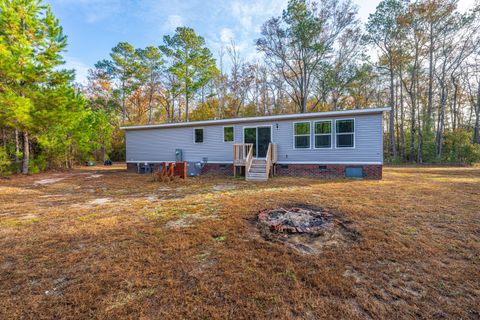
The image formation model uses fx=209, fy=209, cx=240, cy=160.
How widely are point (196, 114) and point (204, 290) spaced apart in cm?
2284

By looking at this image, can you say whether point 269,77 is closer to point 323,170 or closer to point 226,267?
point 323,170

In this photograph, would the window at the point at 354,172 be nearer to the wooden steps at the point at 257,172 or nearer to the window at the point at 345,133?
the window at the point at 345,133

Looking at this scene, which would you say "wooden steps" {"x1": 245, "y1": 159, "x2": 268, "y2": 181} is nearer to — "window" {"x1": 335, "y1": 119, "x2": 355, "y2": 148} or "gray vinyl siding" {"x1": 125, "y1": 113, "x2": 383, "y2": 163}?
"gray vinyl siding" {"x1": 125, "y1": 113, "x2": 383, "y2": 163}

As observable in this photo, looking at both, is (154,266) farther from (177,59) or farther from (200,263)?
(177,59)

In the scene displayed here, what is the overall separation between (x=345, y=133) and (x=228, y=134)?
210 inches

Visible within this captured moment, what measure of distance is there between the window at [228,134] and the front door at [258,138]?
27.0 inches

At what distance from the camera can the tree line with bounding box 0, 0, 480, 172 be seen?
32.1 feet

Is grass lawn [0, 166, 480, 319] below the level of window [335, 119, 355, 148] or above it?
below

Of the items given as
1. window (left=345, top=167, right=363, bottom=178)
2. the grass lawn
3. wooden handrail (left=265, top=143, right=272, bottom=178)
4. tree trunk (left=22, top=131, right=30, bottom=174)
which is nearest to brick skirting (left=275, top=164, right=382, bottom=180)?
window (left=345, top=167, right=363, bottom=178)

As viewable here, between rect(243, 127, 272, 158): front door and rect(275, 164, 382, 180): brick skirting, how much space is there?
107 cm

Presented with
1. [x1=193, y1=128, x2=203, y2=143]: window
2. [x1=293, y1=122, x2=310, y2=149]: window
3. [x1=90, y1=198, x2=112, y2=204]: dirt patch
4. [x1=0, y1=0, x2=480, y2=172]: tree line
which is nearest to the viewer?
[x1=90, y1=198, x2=112, y2=204]: dirt patch

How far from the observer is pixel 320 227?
3354mm

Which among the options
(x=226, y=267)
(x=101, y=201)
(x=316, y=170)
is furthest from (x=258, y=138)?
(x=226, y=267)

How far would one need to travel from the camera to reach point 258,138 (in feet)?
33.5
